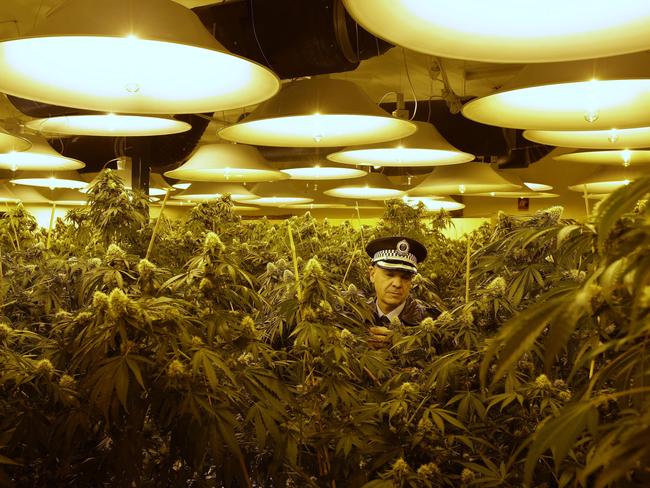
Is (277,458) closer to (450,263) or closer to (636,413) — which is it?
(636,413)

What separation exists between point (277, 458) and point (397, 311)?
1.89 meters

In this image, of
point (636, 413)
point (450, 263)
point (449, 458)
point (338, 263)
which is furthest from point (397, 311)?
point (636, 413)

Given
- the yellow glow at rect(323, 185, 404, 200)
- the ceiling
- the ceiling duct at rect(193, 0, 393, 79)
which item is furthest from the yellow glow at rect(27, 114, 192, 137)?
the yellow glow at rect(323, 185, 404, 200)

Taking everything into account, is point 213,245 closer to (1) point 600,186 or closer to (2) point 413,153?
(2) point 413,153

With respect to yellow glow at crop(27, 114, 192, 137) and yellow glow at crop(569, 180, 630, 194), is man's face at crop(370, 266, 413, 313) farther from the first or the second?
yellow glow at crop(569, 180, 630, 194)

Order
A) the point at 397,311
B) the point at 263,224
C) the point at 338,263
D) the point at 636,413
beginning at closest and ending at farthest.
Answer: the point at 636,413 < the point at 397,311 < the point at 338,263 < the point at 263,224

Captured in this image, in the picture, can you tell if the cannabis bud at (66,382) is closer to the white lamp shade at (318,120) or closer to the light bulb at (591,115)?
the white lamp shade at (318,120)

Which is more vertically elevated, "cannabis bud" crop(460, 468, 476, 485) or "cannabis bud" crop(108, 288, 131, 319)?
"cannabis bud" crop(108, 288, 131, 319)

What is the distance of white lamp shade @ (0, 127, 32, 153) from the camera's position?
2.86 metres

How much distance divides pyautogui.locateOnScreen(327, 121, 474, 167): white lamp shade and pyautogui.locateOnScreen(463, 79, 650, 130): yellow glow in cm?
113

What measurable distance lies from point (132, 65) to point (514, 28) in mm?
1088

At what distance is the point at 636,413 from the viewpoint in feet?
2.68

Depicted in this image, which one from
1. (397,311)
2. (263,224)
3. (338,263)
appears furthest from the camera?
(263,224)

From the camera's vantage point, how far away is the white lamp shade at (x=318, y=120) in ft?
8.41
